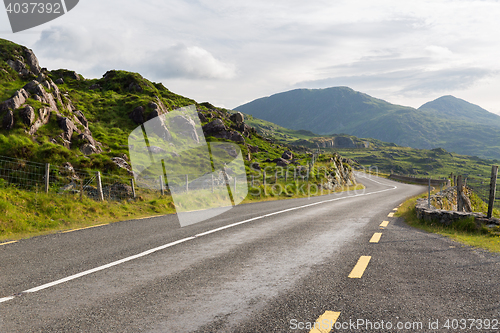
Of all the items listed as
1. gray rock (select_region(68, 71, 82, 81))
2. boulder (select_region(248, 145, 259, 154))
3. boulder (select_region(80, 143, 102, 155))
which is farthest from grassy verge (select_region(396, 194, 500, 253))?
gray rock (select_region(68, 71, 82, 81))

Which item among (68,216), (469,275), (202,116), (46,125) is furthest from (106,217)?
(202,116)

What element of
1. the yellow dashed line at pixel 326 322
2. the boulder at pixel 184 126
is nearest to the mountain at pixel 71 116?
the boulder at pixel 184 126

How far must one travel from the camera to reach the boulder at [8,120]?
2934cm

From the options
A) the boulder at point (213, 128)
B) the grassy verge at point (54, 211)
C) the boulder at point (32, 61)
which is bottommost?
the grassy verge at point (54, 211)

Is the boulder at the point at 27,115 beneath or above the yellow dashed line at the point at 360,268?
above

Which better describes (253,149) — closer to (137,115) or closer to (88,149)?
(137,115)

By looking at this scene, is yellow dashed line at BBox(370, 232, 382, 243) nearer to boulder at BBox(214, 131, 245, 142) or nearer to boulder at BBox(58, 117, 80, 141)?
boulder at BBox(58, 117, 80, 141)

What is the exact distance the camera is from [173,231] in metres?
9.34

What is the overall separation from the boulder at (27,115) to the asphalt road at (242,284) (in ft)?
96.0

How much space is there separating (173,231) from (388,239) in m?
5.99

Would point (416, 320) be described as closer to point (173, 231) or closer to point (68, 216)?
point (173, 231)

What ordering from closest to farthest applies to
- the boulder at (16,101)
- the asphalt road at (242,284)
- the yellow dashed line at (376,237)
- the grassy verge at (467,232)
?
the asphalt road at (242,284) < the yellow dashed line at (376,237) < the grassy verge at (467,232) < the boulder at (16,101)

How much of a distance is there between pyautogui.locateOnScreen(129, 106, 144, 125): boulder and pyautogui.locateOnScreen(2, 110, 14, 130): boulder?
38.9 metres

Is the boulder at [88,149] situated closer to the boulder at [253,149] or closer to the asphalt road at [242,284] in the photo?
the asphalt road at [242,284]
